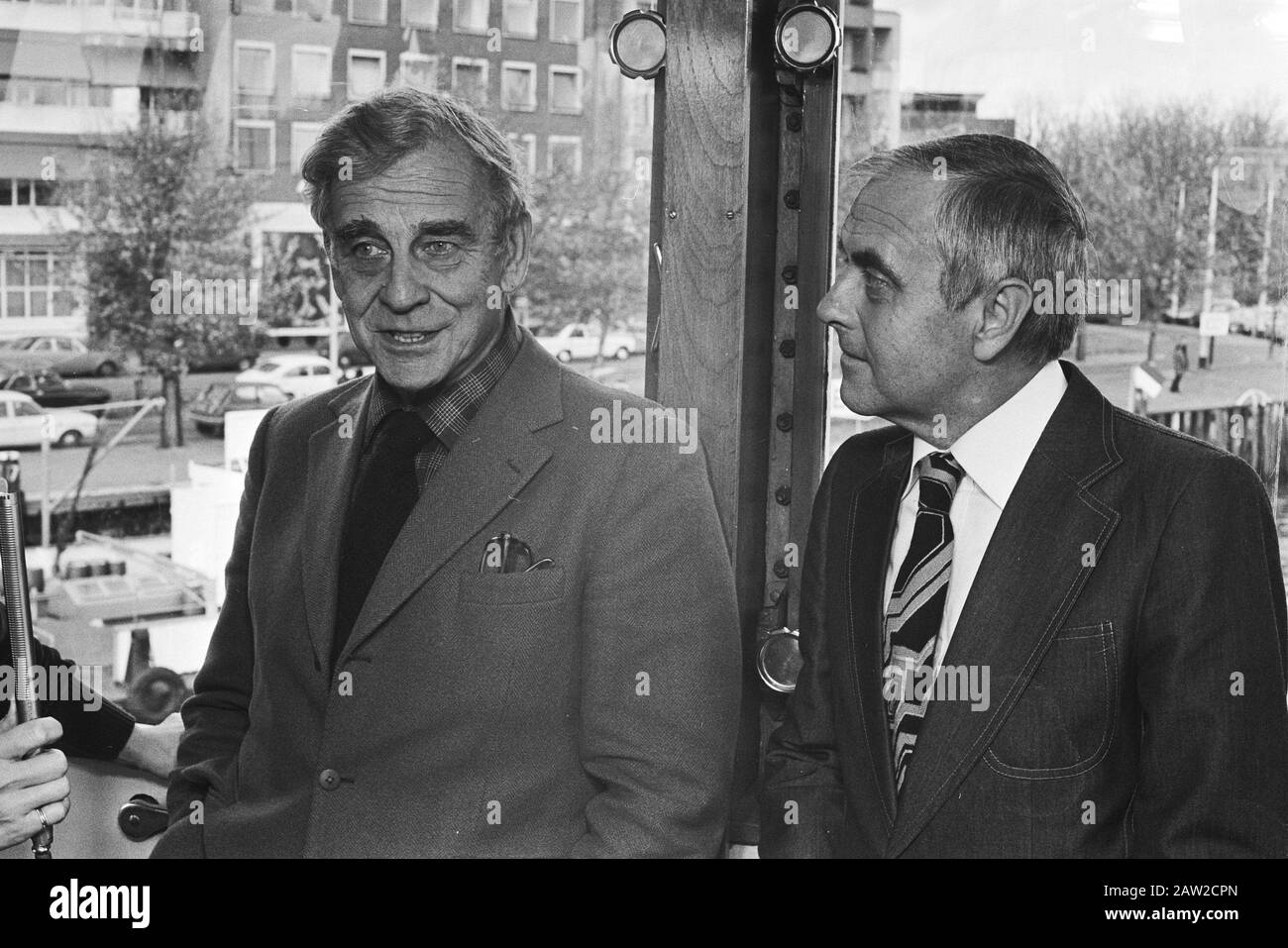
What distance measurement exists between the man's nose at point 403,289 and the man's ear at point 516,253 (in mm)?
141

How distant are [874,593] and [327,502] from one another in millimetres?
875

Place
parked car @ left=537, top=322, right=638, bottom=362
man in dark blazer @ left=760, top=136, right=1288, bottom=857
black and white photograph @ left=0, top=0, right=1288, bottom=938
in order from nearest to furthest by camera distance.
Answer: man in dark blazer @ left=760, top=136, right=1288, bottom=857
black and white photograph @ left=0, top=0, right=1288, bottom=938
parked car @ left=537, top=322, right=638, bottom=362

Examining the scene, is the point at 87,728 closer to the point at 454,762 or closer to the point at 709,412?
the point at 454,762

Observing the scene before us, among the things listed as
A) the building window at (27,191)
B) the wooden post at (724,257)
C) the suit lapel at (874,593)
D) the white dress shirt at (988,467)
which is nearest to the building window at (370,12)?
the wooden post at (724,257)

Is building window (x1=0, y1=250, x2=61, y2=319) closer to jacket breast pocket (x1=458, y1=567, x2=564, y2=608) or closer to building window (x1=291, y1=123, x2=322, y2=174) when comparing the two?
building window (x1=291, y1=123, x2=322, y2=174)

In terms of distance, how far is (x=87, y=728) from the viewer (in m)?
2.46

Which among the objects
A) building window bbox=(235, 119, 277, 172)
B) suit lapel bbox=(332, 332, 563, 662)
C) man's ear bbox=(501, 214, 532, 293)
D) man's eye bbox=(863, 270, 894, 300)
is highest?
building window bbox=(235, 119, 277, 172)

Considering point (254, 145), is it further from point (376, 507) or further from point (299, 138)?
point (376, 507)

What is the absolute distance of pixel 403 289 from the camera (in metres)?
2.00

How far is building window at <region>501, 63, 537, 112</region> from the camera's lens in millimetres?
2676

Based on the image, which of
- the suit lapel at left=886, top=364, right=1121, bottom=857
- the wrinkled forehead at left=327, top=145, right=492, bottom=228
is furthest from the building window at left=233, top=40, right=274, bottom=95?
the suit lapel at left=886, top=364, right=1121, bottom=857

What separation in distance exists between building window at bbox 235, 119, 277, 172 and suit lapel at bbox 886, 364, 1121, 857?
63.3 inches

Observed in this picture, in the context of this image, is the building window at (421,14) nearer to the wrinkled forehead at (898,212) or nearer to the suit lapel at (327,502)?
the suit lapel at (327,502)

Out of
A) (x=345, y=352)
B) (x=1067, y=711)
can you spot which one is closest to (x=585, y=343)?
(x=345, y=352)
